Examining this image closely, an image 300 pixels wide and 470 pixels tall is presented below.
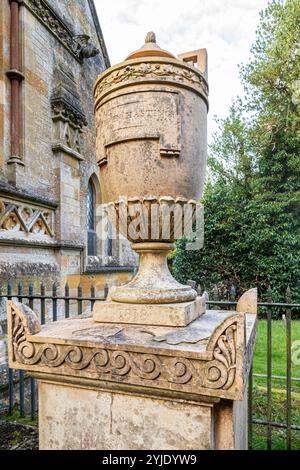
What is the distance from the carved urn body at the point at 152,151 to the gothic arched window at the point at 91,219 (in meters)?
7.40

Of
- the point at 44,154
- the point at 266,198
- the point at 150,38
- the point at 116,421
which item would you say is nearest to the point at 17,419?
the point at 116,421

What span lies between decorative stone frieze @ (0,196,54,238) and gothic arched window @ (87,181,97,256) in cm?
306

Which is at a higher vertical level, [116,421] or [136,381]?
[136,381]

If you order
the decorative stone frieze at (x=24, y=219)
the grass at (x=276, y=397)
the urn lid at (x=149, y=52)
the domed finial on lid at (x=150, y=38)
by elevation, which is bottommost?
the grass at (x=276, y=397)

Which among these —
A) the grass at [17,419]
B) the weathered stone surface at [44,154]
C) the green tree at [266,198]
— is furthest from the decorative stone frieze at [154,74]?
the green tree at [266,198]

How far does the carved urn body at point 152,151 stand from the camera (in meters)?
1.83

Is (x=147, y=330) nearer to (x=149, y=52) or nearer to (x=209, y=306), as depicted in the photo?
(x=149, y=52)

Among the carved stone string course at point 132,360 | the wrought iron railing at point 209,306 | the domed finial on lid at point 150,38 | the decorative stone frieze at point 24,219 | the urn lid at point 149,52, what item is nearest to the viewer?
the carved stone string course at point 132,360

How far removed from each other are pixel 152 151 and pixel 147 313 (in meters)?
1.00

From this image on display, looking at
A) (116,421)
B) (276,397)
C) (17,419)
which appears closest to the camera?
(116,421)

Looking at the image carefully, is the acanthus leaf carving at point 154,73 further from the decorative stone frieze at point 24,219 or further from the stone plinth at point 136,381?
the decorative stone frieze at point 24,219

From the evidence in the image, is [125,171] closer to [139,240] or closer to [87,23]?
[139,240]

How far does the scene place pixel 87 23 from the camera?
9.03 m

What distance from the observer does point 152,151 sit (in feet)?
6.05
